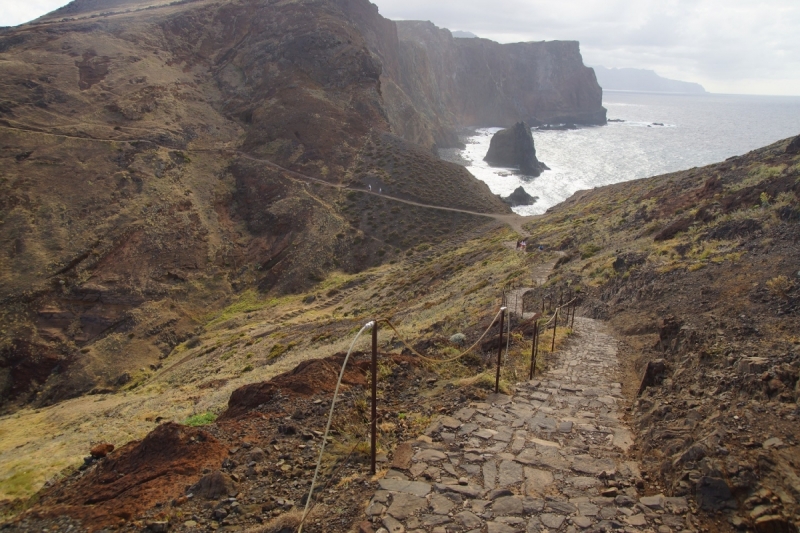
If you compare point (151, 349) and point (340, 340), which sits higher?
point (340, 340)

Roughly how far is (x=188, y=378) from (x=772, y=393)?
26.0 meters

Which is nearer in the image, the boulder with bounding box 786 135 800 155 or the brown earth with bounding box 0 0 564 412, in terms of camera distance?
the boulder with bounding box 786 135 800 155

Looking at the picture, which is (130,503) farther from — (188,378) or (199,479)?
(188,378)

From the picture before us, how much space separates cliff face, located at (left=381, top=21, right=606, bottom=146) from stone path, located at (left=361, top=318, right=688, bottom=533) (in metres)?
155

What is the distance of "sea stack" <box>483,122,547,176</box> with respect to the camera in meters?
94.6

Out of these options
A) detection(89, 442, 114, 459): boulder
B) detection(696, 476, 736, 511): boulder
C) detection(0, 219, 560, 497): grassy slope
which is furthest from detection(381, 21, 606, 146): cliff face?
detection(696, 476, 736, 511): boulder

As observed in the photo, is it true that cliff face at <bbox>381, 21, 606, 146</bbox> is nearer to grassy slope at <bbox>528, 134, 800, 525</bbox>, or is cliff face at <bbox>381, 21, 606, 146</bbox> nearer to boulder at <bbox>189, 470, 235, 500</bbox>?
grassy slope at <bbox>528, 134, 800, 525</bbox>

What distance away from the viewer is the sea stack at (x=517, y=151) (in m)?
94.6

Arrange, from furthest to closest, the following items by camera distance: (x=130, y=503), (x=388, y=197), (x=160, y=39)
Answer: (x=160, y=39)
(x=388, y=197)
(x=130, y=503)

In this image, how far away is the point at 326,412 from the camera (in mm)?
8617

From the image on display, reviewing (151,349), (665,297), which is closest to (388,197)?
(151,349)

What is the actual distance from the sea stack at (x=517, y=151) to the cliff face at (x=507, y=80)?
56.1m

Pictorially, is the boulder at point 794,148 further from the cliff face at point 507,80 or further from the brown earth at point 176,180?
the cliff face at point 507,80

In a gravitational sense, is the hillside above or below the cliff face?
below
